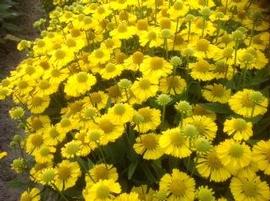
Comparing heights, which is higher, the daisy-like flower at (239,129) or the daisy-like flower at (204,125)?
the daisy-like flower at (239,129)

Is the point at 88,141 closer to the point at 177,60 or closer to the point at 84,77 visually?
the point at 84,77

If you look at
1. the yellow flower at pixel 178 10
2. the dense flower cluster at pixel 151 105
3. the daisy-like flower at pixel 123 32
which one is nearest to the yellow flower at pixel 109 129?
the dense flower cluster at pixel 151 105

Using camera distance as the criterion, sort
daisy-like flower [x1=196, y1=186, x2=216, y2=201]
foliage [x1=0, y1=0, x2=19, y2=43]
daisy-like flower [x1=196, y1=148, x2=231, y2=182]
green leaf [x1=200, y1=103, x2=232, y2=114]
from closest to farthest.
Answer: daisy-like flower [x1=196, y1=186, x2=216, y2=201]
daisy-like flower [x1=196, y1=148, x2=231, y2=182]
green leaf [x1=200, y1=103, x2=232, y2=114]
foliage [x1=0, y1=0, x2=19, y2=43]

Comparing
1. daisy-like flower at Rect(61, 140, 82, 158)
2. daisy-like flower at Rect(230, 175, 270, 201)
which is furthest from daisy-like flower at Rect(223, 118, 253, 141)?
daisy-like flower at Rect(61, 140, 82, 158)

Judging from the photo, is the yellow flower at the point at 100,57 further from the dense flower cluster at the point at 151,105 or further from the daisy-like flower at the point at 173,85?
the daisy-like flower at the point at 173,85

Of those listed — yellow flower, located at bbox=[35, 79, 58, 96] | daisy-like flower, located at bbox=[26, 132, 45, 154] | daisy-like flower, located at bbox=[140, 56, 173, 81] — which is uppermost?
daisy-like flower, located at bbox=[140, 56, 173, 81]

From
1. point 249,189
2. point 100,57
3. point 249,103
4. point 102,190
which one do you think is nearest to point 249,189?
point 249,189

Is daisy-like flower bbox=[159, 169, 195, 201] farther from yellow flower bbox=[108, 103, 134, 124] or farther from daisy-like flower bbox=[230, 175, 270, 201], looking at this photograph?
yellow flower bbox=[108, 103, 134, 124]
